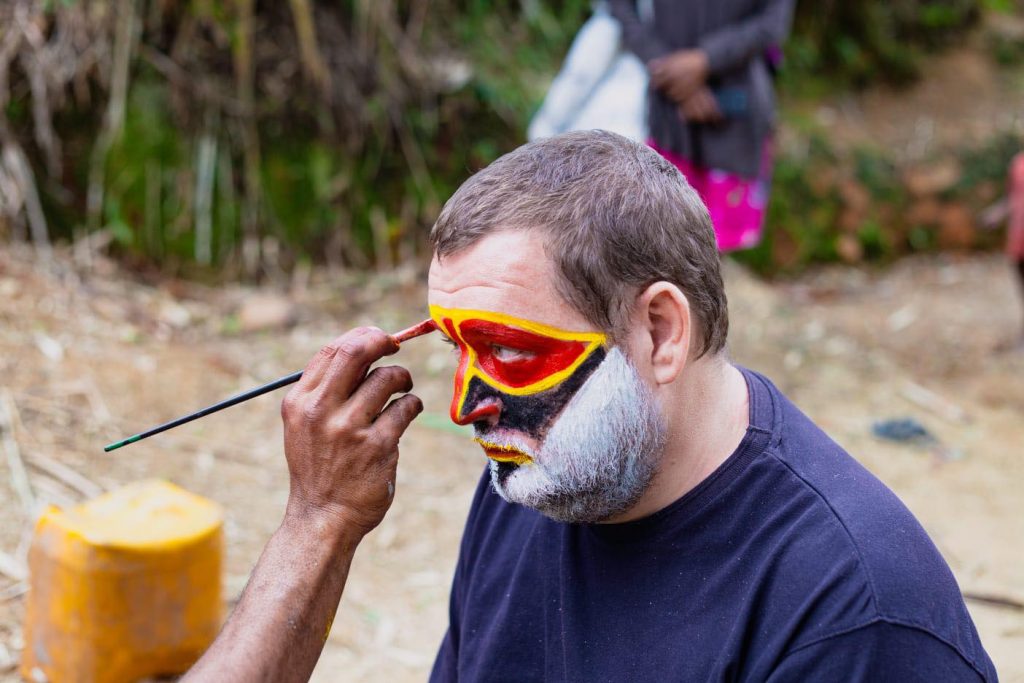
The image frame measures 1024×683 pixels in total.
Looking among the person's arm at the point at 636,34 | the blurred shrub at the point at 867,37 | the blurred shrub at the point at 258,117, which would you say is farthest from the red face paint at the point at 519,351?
the blurred shrub at the point at 867,37

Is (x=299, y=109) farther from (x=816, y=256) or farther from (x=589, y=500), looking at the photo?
(x=589, y=500)

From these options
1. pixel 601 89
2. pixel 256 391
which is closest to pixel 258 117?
pixel 601 89

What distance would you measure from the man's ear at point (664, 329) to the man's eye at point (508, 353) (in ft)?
0.64

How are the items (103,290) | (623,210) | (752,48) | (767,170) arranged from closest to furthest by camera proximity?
(623,210), (752,48), (767,170), (103,290)

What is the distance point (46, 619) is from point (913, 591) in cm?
262

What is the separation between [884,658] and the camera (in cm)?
141

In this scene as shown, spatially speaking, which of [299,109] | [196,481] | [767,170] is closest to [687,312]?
[196,481]

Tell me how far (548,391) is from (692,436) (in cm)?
25

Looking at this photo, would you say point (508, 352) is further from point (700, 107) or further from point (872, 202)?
point (872, 202)

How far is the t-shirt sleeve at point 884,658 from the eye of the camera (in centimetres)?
141

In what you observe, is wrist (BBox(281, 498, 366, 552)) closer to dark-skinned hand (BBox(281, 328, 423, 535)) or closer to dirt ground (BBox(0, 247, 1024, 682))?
dark-skinned hand (BBox(281, 328, 423, 535))

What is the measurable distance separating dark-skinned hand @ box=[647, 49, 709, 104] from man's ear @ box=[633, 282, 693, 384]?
3.21 meters

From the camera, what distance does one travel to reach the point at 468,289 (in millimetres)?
1752

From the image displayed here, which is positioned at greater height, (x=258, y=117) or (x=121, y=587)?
(x=258, y=117)
